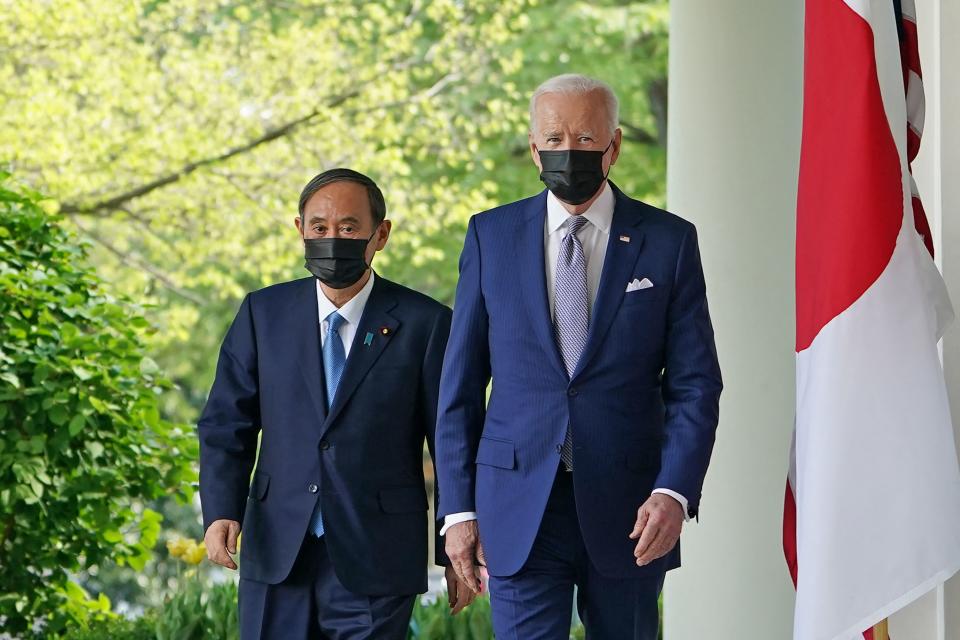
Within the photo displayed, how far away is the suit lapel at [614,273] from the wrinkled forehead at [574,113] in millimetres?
259

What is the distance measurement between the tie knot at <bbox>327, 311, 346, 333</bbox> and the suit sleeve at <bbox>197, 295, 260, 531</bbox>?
240mm

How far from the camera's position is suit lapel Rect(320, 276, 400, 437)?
13.0 feet

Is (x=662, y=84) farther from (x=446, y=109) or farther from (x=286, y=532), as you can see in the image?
(x=286, y=532)

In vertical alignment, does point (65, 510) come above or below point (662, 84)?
below

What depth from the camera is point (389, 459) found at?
3986 mm

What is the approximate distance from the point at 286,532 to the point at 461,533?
0.64 m

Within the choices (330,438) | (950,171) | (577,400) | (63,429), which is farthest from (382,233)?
(63,429)

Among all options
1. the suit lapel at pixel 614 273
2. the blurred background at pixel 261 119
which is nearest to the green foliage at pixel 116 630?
the blurred background at pixel 261 119

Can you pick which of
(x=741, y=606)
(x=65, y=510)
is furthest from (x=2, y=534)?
(x=741, y=606)

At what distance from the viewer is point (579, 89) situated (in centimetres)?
352

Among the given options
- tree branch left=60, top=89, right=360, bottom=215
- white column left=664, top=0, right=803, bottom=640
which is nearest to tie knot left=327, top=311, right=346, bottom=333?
white column left=664, top=0, right=803, bottom=640

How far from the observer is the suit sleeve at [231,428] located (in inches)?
157

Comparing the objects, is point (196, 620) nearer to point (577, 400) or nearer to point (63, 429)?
point (63, 429)

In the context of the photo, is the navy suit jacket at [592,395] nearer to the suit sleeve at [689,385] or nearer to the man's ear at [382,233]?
the suit sleeve at [689,385]
